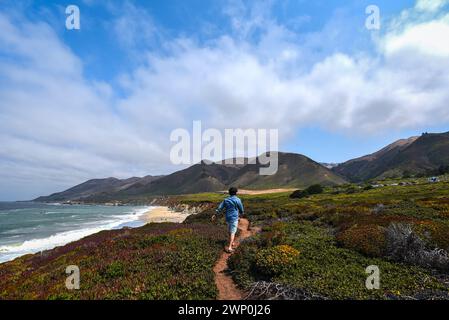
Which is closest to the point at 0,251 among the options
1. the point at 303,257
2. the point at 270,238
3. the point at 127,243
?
the point at 127,243

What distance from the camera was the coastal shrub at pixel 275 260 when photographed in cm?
1023

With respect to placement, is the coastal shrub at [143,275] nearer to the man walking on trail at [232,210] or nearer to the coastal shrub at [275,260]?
the man walking on trail at [232,210]

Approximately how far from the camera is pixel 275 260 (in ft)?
34.8

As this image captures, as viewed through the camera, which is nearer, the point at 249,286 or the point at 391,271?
the point at 249,286

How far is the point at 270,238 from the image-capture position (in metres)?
14.7

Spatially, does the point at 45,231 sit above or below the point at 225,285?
below

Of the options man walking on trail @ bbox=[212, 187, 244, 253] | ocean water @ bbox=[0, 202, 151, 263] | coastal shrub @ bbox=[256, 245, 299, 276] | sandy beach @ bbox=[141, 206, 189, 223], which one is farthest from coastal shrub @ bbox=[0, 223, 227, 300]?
sandy beach @ bbox=[141, 206, 189, 223]

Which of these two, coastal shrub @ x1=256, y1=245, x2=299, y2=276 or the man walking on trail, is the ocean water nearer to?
the man walking on trail

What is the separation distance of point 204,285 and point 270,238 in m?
6.48

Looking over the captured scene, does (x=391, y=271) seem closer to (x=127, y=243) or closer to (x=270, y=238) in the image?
(x=270, y=238)

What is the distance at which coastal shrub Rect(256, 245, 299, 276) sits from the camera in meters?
10.2

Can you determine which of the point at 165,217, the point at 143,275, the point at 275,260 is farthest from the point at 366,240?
the point at 165,217

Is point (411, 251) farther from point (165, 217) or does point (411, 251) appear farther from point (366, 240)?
point (165, 217)
